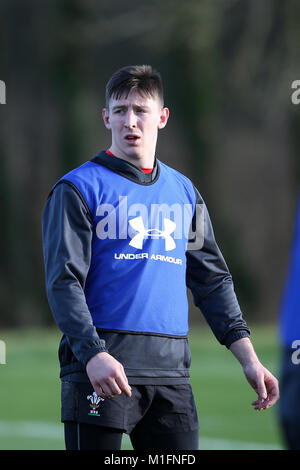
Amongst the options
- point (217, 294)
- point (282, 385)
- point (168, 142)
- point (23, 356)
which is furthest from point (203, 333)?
point (282, 385)

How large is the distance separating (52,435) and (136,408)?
16.7 feet

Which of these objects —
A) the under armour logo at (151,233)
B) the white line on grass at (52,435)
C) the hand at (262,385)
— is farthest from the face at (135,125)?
the white line on grass at (52,435)

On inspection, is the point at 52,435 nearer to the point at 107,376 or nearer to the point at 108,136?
the point at 107,376

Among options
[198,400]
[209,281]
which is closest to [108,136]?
[198,400]

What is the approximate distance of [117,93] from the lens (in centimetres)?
390

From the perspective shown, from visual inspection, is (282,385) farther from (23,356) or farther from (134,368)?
(23,356)

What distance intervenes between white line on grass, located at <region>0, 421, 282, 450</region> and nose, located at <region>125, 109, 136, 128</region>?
14.7 feet

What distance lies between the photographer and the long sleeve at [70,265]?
11.7 feet

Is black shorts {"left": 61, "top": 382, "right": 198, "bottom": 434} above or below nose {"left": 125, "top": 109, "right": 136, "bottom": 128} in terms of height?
below

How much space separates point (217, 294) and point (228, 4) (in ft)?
50.6

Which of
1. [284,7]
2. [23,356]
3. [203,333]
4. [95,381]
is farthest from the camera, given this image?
[203,333]

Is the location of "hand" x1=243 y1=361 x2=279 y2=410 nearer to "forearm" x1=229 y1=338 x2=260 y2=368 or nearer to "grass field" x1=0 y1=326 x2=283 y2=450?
"forearm" x1=229 y1=338 x2=260 y2=368

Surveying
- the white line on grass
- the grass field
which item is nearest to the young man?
the white line on grass

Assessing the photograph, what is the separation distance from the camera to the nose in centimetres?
384
